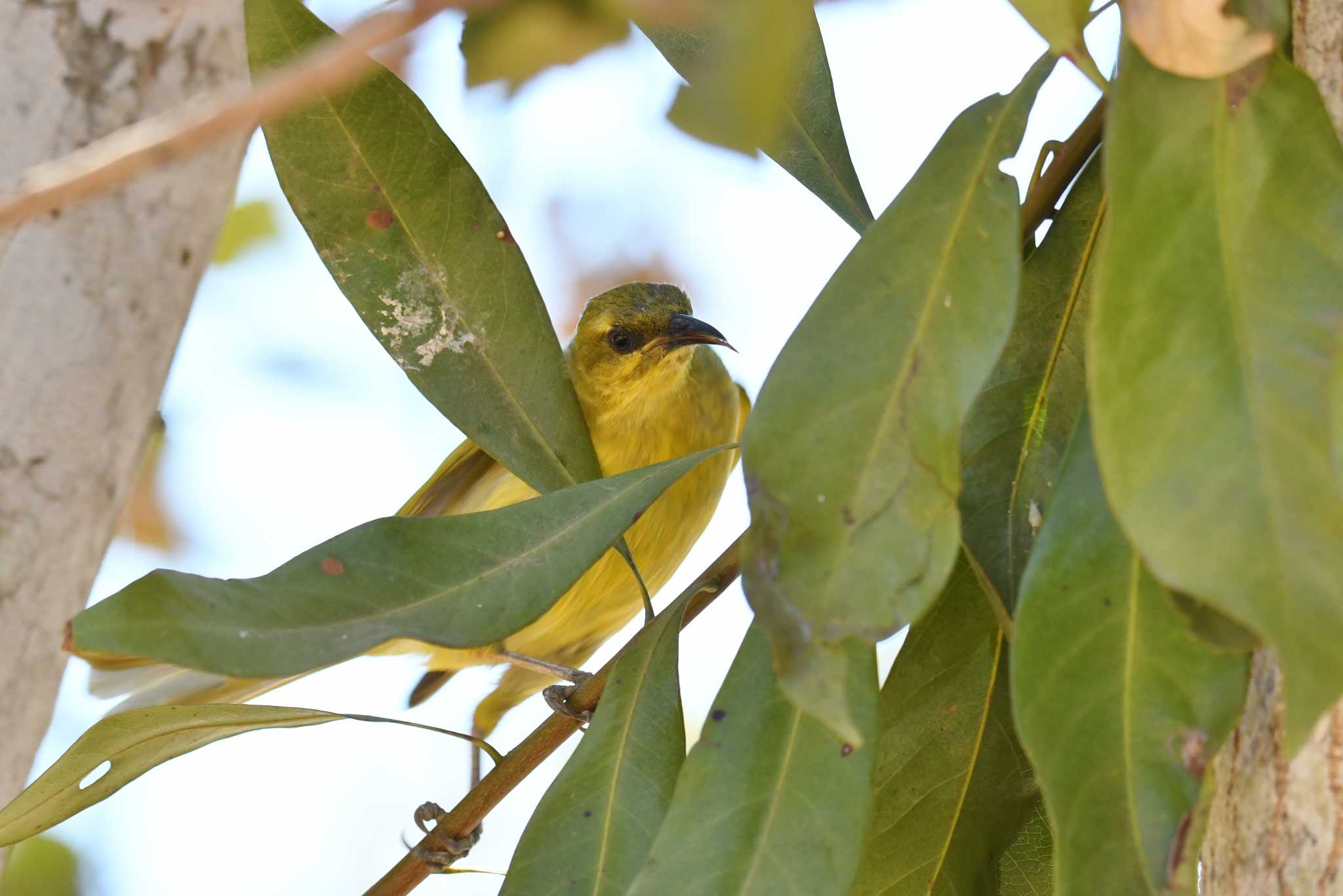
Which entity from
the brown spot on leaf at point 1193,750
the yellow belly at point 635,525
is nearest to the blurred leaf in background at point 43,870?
the yellow belly at point 635,525

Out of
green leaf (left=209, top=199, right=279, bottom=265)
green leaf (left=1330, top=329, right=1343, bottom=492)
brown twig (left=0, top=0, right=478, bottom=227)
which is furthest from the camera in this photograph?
green leaf (left=209, top=199, right=279, bottom=265)

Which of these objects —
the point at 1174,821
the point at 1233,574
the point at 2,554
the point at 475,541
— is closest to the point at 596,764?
the point at 475,541

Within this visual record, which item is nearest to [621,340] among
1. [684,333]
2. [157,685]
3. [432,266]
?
[684,333]

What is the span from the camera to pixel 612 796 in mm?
1426

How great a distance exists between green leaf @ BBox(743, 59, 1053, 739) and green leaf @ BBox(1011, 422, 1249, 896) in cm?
13

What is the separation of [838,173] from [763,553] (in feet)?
2.75

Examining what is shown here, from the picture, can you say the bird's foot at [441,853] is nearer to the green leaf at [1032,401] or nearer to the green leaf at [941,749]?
the green leaf at [941,749]

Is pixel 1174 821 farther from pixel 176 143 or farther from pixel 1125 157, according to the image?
pixel 176 143

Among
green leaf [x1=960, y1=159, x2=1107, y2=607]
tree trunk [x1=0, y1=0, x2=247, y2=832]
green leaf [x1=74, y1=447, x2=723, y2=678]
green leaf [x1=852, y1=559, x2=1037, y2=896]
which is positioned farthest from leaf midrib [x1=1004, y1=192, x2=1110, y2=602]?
tree trunk [x1=0, y1=0, x2=247, y2=832]

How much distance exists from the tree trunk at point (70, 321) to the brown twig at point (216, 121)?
1316 mm

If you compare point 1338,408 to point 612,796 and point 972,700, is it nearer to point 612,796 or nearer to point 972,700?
point 972,700

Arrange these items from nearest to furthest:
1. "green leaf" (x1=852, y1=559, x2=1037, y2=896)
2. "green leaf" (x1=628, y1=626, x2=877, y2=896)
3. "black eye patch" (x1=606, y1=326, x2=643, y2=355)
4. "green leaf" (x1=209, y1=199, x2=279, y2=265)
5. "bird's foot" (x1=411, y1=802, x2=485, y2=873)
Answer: "green leaf" (x1=628, y1=626, x2=877, y2=896), "green leaf" (x1=852, y1=559, x2=1037, y2=896), "bird's foot" (x1=411, y1=802, x2=485, y2=873), "black eye patch" (x1=606, y1=326, x2=643, y2=355), "green leaf" (x1=209, y1=199, x2=279, y2=265)

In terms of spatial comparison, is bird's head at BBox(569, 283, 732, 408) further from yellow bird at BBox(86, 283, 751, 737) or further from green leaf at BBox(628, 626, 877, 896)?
green leaf at BBox(628, 626, 877, 896)

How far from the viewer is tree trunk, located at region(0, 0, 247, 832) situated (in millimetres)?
2137
